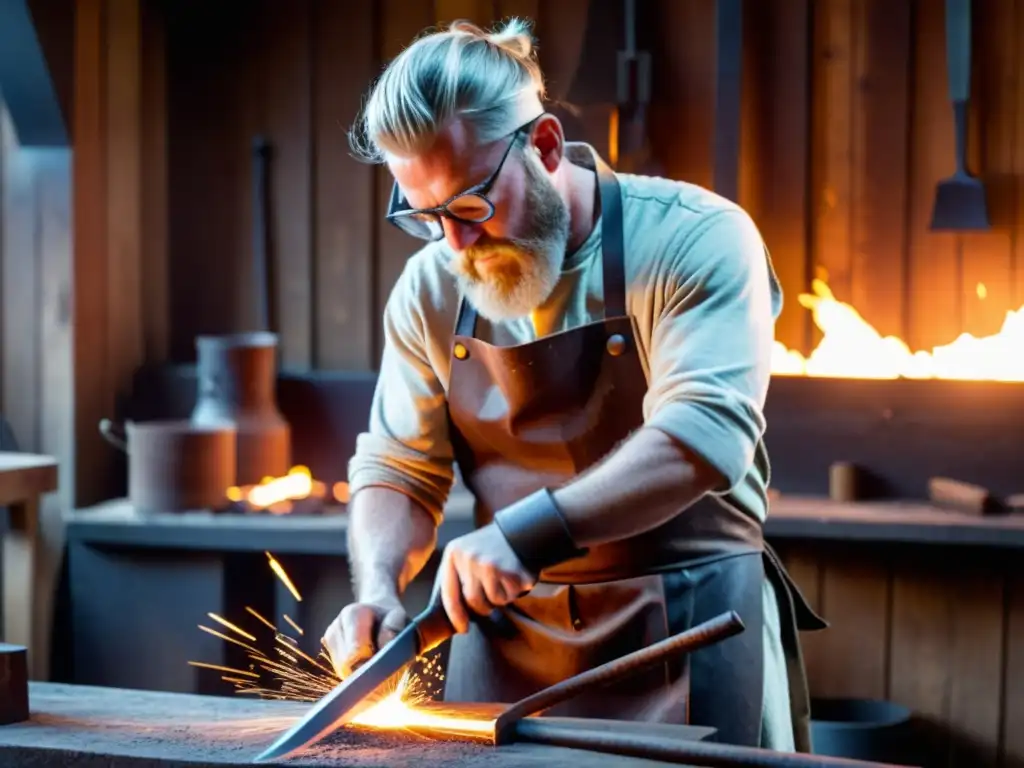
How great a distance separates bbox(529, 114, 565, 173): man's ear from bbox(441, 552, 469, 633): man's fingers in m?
0.66

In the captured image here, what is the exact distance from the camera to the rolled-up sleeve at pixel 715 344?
6.88 ft

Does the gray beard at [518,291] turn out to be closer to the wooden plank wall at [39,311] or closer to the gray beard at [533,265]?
the gray beard at [533,265]

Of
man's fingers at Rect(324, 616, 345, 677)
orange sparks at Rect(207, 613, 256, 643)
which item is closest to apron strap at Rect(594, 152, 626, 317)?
man's fingers at Rect(324, 616, 345, 677)

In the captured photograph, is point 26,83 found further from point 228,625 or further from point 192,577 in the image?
point 228,625

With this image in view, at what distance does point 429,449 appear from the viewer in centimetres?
261

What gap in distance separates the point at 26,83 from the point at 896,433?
257 centimetres

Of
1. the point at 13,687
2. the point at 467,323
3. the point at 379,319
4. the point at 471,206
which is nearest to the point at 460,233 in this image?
the point at 471,206

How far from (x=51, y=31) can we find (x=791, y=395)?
2255 mm

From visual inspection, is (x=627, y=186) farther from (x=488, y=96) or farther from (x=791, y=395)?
(x=791, y=395)

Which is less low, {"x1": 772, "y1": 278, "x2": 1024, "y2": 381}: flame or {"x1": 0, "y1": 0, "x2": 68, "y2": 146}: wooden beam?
{"x1": 0, "y1": 0, "x2": 68, "y2": 146}: wooden beam

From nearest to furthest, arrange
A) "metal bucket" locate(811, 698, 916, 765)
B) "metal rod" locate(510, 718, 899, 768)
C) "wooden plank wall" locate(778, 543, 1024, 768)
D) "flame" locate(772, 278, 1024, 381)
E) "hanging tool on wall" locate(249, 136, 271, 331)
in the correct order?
1. "metal rod" locate(510, 718, 899, 768)
2. "metal bucket" locate(811, 698, 916, 765)
3. "wooden plank wall" locate(778, 543, 1024, 768)
4. "flame" locate(772, 278, 1024, 381)
5. "hanging tool on wall" locate(249, 136, 271, 331)

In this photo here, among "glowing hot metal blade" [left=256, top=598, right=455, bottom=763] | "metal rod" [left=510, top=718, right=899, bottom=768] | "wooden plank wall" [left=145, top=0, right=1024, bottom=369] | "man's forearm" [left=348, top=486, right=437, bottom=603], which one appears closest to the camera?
"metal rod" [left=510, top=718, right=899, bottom=768]

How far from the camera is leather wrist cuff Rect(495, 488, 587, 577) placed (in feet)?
6.73

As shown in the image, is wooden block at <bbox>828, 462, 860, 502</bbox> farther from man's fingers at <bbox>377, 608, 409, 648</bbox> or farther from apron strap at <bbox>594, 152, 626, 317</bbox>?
man's fingers at <bbox>377, 608, 409, 648</bbox>
